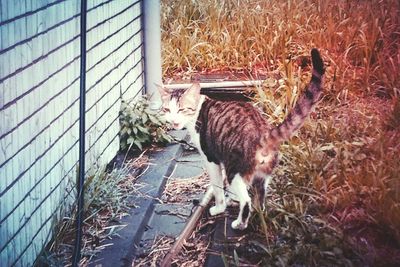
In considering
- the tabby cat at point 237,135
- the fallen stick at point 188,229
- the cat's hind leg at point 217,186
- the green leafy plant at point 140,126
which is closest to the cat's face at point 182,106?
the tabby cat at point 237,135

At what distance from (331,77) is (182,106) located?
169cm

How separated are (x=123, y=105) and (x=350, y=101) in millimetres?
1419

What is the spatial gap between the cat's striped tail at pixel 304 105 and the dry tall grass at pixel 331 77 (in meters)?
0.34

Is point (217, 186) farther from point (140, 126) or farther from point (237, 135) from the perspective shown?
point (140, 126)

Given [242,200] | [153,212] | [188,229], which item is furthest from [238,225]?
[153,212]

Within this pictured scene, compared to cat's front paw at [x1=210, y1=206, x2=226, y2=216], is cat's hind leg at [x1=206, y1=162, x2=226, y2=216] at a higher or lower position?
higher

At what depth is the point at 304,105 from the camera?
10.7 feet

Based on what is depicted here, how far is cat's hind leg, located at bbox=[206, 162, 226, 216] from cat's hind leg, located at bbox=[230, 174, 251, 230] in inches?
8.4

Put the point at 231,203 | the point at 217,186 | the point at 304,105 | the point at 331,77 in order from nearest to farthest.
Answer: the point at 304,105 → the point at 217,186 → the point at 231,203 → the point at 331,77

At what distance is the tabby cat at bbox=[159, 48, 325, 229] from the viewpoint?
10.8 feet

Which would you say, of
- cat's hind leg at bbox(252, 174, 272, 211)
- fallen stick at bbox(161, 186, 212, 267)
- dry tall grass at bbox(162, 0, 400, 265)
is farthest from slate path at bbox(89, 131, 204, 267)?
dry tall grass at bbox(162, 0, 400, 265)

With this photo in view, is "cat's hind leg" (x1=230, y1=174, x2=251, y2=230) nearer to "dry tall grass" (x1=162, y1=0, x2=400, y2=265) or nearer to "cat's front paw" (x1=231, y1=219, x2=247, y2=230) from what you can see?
"cat's front paw" (x1=231, y1=219, x2=247, y2=230)

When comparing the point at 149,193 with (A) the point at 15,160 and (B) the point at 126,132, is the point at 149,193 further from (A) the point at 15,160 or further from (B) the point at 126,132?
(A) the point at 15,160

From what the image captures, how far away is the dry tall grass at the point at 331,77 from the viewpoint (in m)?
3.27
